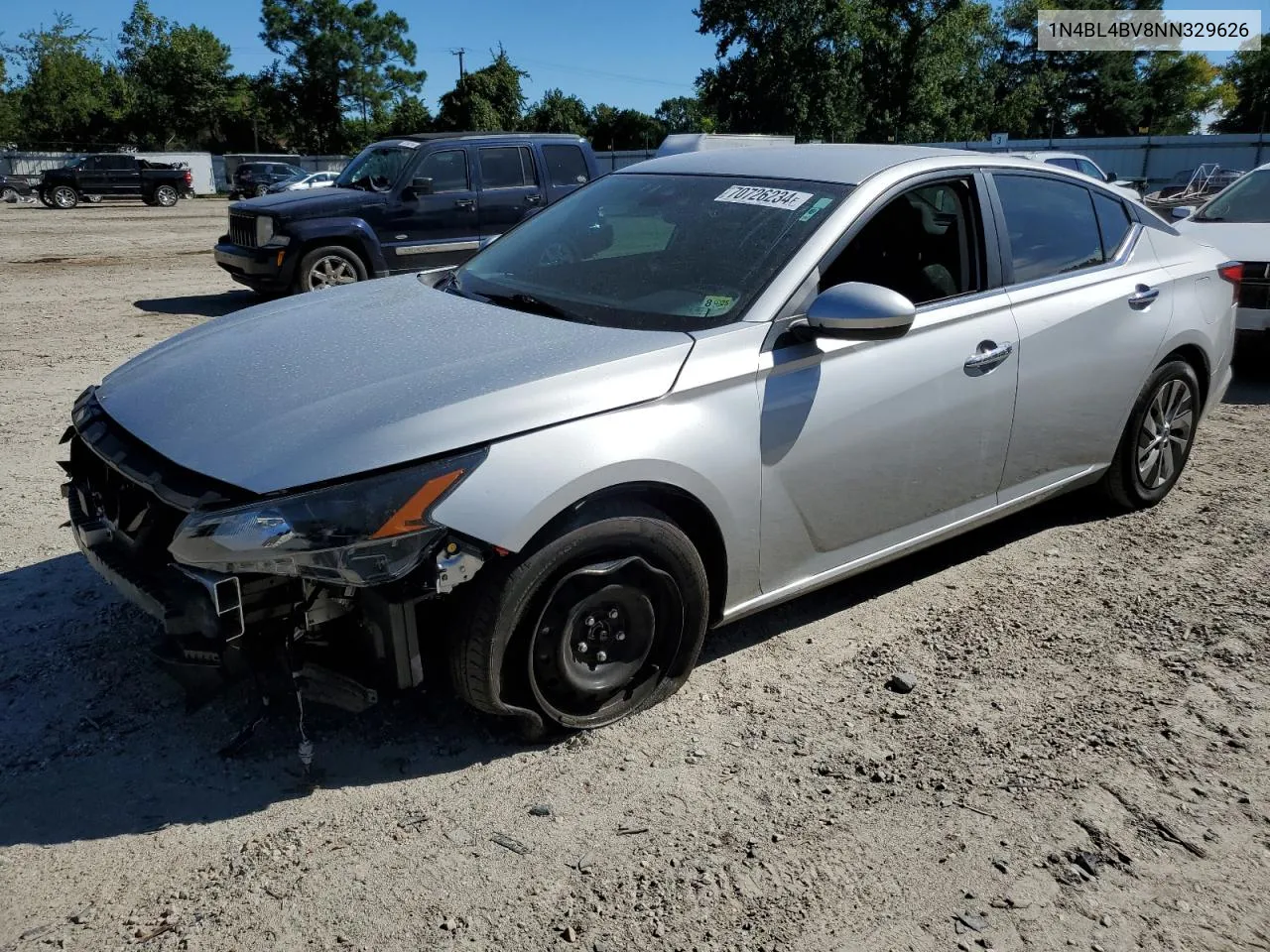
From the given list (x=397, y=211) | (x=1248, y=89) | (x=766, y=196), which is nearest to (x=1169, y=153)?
(x=397, y=211)

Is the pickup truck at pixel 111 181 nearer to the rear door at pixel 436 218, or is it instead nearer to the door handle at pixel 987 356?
the rear door at pixel 436 218

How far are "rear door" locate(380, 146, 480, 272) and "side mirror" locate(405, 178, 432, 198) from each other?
0.02 meters

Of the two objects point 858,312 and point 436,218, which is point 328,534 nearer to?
point 858,312

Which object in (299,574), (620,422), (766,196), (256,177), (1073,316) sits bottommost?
(299,574)

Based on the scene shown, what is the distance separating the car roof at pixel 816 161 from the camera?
151 inches

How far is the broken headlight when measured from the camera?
2.58 meters

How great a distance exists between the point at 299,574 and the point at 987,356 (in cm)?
Result: 261

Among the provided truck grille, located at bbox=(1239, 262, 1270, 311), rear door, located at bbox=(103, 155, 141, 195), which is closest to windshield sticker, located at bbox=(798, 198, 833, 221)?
truck grille, located at bbox=(1239, 262, 1270, 311)

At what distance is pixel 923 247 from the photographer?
13.0 feet

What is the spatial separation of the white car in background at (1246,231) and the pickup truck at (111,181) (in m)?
35.4

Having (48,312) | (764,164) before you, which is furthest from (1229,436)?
(48,312)

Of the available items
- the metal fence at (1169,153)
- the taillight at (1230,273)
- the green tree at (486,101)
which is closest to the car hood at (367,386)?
the taillight at (1230,273)

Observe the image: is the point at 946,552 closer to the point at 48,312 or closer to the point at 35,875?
the point at 35,875

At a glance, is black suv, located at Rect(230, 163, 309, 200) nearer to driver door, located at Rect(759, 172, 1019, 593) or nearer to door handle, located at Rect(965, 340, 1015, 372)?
driver door, located at Rect(759, 172, 1019, 593)
